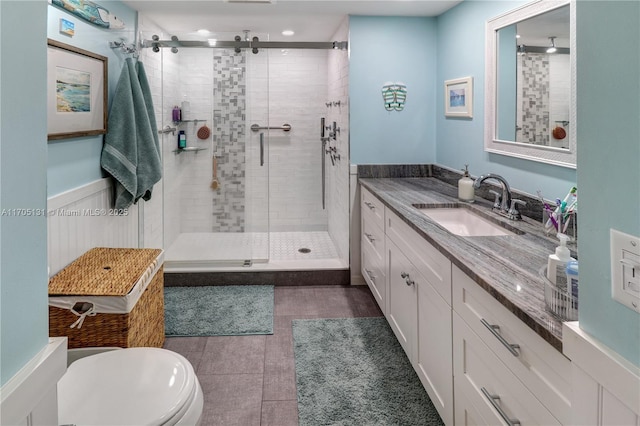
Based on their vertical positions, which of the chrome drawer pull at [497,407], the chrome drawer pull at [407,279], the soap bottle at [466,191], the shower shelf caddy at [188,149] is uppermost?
the shower shelf caddy at [188,149]

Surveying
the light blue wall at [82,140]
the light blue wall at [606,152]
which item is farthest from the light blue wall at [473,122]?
the light blue wall at [82,140]

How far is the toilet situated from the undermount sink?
61.9 inches

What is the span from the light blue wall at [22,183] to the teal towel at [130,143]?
258 cm

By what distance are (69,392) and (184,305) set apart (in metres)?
2.11

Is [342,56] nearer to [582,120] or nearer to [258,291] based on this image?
[258,291]

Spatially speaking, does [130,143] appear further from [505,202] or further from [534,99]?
[534,99]

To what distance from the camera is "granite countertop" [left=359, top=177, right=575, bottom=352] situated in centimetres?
124

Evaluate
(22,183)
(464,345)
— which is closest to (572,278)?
(464,345)

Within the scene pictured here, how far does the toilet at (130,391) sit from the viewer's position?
144cm

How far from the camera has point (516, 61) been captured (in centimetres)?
268

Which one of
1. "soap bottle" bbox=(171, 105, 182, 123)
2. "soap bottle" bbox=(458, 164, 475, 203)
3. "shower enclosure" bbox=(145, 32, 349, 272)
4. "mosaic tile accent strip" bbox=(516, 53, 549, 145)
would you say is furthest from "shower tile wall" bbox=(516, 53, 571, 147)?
"soap bottle" bbox=(171, 105, 182, 123)

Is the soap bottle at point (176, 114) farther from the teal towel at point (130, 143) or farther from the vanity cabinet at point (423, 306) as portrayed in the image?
the vanity cabinet at point (423, 306)

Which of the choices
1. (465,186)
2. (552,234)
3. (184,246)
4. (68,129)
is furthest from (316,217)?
(552,234)

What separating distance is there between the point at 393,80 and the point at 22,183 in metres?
3.50
